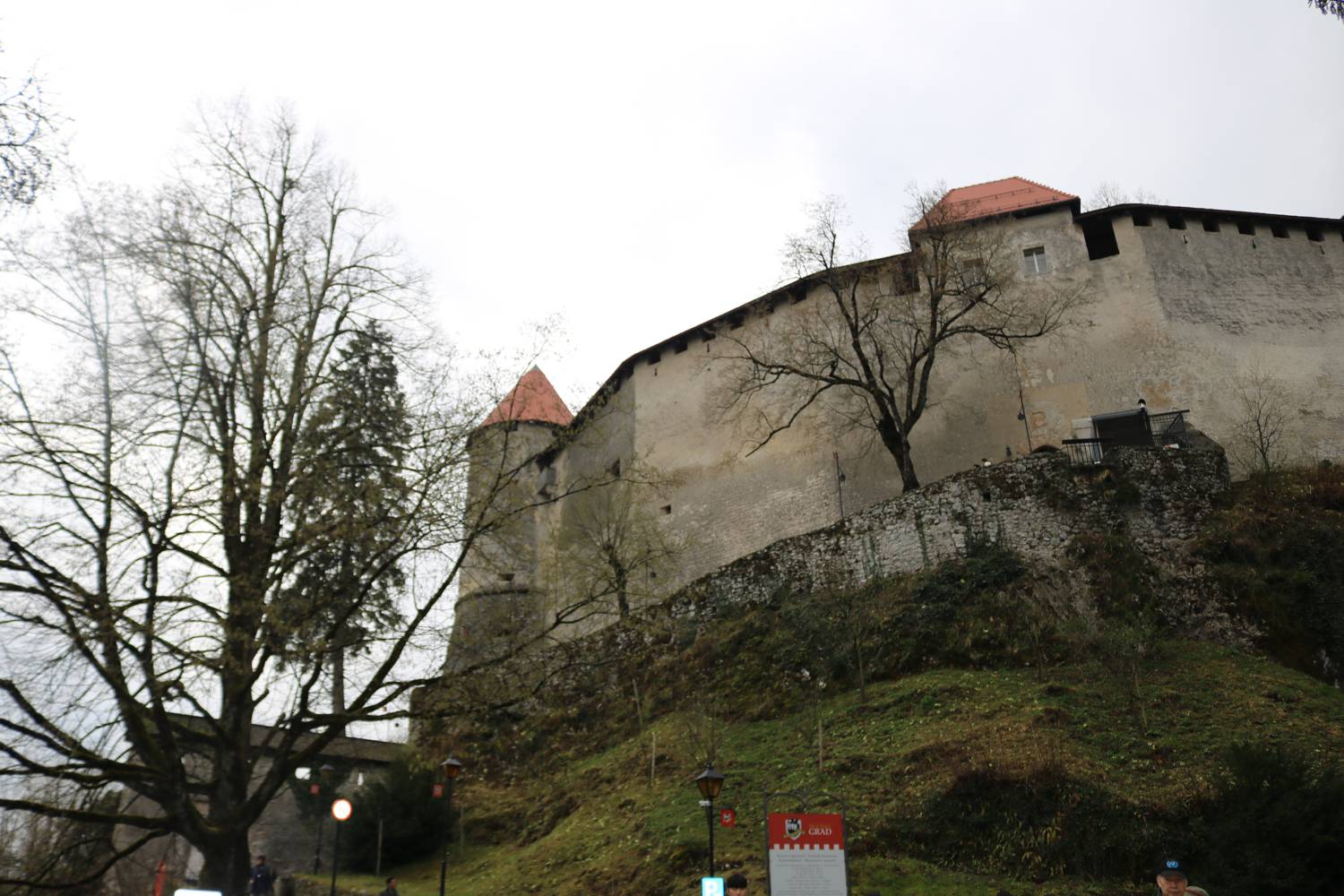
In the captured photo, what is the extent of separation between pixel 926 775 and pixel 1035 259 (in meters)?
19.2

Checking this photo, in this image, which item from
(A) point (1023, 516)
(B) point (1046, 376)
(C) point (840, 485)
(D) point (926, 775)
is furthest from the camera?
(C) point (840, 485)

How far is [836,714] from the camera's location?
18406 mm

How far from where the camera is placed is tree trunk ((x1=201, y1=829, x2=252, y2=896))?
9992mm

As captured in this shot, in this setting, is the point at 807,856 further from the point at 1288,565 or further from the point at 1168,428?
the point at 1168,428

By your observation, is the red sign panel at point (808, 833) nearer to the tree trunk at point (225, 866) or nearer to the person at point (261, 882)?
the tree trunk at point (225, 866)

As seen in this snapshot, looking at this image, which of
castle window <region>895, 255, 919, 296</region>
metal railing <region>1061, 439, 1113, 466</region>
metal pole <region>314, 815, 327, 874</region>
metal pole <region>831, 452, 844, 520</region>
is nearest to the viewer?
metal pole <region>314, 815, 327, 874</region>

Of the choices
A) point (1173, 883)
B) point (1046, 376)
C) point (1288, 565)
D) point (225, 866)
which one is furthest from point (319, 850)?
point (1046, 376)

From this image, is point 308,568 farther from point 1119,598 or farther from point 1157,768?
point 1119,598

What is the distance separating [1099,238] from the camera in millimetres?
29844

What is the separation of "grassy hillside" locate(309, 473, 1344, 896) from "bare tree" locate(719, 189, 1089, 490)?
5604 millimetres

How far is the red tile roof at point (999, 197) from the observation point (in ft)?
98.0

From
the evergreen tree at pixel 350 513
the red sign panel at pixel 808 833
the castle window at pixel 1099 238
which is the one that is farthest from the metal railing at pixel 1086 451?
the evergreen tree at pixel 350 513

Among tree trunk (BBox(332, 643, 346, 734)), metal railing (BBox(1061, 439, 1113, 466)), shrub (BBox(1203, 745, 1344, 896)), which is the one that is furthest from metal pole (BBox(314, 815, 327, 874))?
metal railing (BBox(1061, 439, 1113, 466))

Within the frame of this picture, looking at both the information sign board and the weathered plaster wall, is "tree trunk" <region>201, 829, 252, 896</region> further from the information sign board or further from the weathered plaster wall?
the weathered plaster wall
